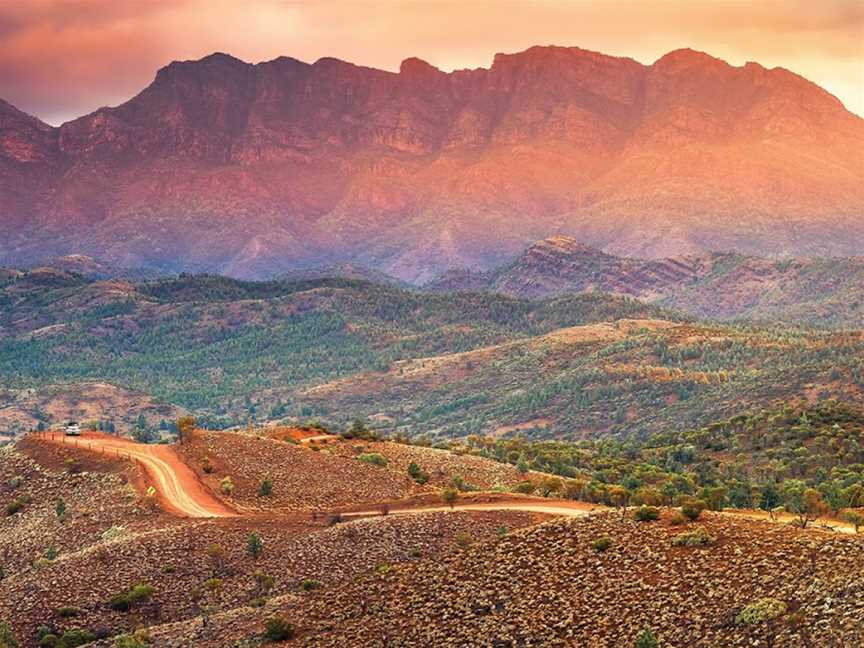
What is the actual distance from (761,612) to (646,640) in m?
4.28

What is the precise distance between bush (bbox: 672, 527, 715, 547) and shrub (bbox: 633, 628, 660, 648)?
7645 millimetres

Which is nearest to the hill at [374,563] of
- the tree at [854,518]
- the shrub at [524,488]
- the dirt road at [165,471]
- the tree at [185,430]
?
the tree at [185,430]

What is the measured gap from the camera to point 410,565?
204 ft

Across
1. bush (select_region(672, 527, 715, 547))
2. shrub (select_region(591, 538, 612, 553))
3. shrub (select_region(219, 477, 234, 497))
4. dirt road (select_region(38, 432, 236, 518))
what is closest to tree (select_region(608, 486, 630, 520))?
shrub (select_region(591, 538, 612, 553))

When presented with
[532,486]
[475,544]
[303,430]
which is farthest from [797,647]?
[303,430]

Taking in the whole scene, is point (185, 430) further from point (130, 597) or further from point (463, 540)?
point (463, 540)

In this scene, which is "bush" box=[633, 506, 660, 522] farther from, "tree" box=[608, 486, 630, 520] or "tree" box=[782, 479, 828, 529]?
"tree" box=[608, 486, 630, 520]

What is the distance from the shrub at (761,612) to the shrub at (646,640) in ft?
10.2

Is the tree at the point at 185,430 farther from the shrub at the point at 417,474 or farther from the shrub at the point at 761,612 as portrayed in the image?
the shrub at the point at 761,612

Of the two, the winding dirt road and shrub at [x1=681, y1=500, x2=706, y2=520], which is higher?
shrub at [x1=681, y1=500, x2=706, y2=520]

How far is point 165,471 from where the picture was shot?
324ft

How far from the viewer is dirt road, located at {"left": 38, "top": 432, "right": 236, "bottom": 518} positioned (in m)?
87.6

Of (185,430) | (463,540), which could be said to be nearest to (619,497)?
(463,540)

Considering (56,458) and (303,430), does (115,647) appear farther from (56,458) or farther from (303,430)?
(303,430)
